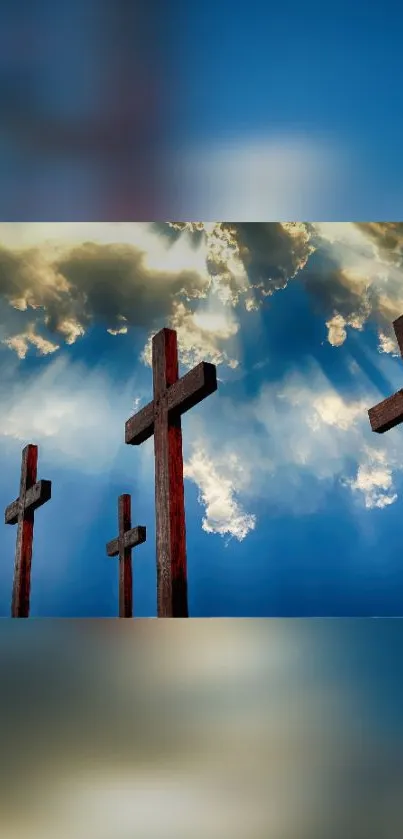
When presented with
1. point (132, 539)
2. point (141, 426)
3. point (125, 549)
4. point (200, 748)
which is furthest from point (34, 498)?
point (200, 748)

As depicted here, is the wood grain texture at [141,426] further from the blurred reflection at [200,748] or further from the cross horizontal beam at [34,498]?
the blurred reflection at [200,748]

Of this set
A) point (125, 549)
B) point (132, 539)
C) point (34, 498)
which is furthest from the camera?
point (125, 549)

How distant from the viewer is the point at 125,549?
480 cm

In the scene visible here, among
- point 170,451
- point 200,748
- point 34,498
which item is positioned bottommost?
point 200,748

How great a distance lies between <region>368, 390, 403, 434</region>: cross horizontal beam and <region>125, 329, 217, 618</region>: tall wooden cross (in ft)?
2.92

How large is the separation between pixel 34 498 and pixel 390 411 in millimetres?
2309

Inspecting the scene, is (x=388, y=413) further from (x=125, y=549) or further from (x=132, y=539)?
(x=125, y=549)

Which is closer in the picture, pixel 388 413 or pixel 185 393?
pixel 185 393

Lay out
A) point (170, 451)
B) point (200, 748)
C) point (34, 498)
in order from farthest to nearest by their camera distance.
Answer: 1. point (34, 498)
2. point (170, 451)
3. point (200, 748)

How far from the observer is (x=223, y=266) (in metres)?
7.91

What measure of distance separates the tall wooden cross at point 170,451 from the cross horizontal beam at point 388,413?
89 centimetres

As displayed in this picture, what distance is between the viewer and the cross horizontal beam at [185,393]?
8.36ft

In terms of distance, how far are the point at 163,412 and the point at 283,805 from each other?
2.42 m

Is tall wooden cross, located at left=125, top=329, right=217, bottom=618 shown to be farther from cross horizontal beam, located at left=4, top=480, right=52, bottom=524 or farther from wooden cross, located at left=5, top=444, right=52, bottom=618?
wooden cross, located at left=5, top=444, right=52, bottom=618
